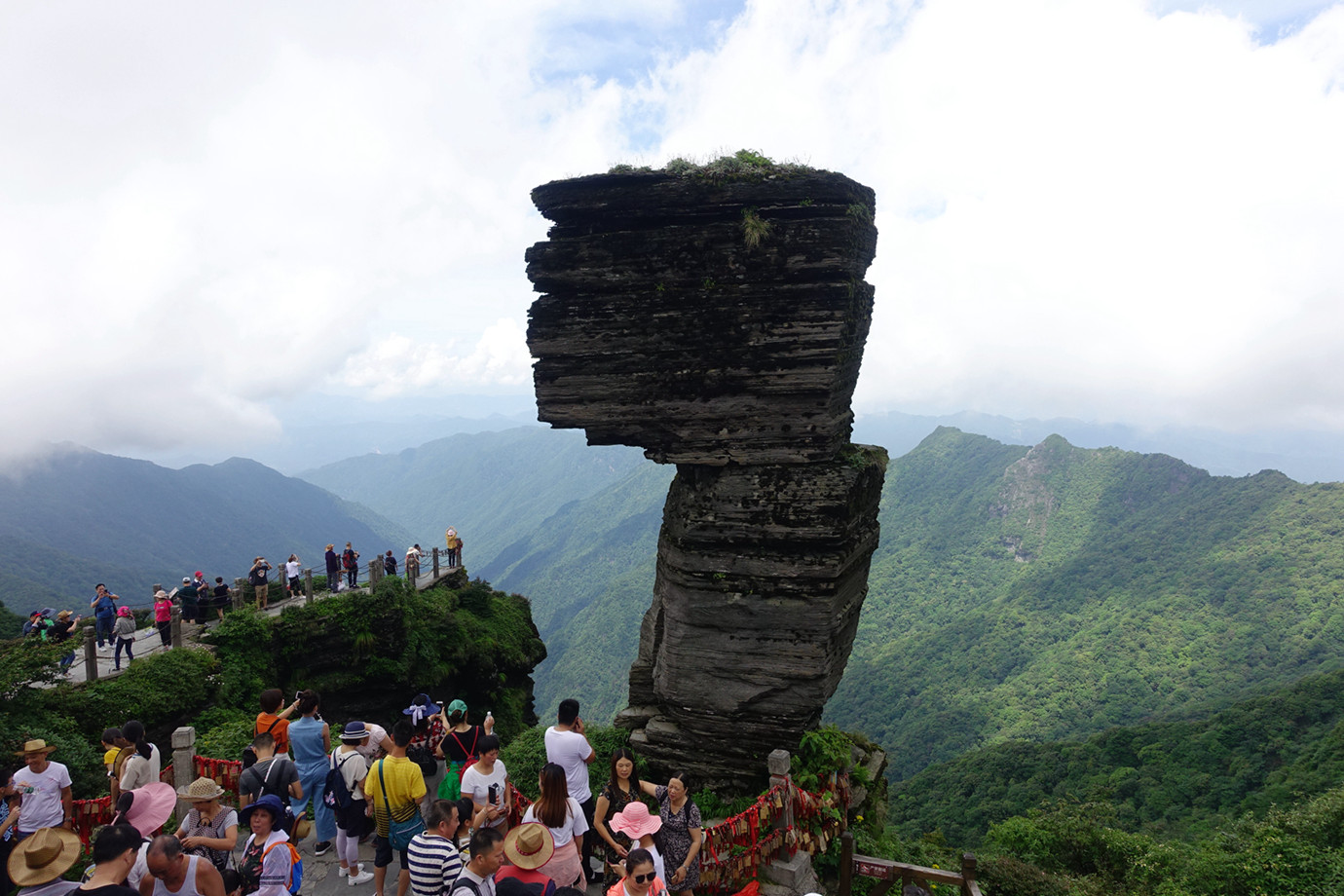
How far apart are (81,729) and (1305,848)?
28855 millimetres

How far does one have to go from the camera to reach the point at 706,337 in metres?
10.6

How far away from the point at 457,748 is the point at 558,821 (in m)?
2.98

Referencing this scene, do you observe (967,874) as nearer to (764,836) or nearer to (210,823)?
(764,836)

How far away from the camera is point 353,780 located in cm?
769

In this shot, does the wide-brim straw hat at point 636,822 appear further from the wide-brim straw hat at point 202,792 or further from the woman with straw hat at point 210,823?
the wide-brim straw hat at point 202,792

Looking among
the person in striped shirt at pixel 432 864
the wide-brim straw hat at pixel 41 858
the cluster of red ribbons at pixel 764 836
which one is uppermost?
the wide-brim straw hat at pixel 41 858

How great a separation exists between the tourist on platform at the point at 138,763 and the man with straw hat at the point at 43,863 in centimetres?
249

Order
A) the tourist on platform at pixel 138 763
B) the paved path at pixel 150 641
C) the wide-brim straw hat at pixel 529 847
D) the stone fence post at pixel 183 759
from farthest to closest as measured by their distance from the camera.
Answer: the paved path at pixel 150 641 → the stone fence post at pixel 183 759 → the tourist on platform at pixel 138 763 → the wide-brim straw hat at pixel 529 847

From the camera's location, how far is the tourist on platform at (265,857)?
19.3 feet

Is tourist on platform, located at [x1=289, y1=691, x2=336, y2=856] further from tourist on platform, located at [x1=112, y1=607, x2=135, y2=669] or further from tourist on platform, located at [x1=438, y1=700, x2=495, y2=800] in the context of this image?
tourist on platform, located at [x1=112, y1=607, x2=135, y2=669]

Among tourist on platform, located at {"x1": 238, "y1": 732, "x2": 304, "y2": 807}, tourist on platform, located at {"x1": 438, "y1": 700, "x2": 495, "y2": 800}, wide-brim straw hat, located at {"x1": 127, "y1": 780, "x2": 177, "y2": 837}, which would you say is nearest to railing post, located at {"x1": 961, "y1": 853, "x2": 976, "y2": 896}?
tourist on platform, located at {"x1": 438, "y1": 700, "x2": 495, "y2": 800}

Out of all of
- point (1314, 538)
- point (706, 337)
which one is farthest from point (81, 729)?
point (1314, 538)

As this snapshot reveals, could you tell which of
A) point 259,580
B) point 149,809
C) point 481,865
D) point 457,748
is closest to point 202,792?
point 149,809

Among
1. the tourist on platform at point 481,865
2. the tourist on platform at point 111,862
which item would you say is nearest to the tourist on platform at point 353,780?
the tourist on platform at point 111,862
